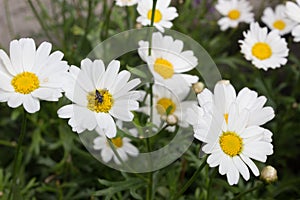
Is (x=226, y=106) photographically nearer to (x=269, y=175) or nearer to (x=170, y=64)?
(x=269, y=175)

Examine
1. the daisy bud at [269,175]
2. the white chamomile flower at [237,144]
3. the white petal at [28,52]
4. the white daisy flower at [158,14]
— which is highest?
the white daisy flower at [158,14]

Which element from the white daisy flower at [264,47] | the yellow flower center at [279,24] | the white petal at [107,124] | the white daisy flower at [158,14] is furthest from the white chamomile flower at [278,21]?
the white petal at [107,124]

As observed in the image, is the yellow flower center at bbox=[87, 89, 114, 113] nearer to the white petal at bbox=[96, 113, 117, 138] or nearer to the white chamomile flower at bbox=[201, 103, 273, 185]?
the white petal at bbox=[96, 113, 117, 138]

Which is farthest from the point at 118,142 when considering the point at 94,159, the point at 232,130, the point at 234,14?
the point at 234,14

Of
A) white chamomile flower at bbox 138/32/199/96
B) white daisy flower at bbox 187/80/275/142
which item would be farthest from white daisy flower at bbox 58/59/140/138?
white chamomile flower at bbox 138/32/199/96

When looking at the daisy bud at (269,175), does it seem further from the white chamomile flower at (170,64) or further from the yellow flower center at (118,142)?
the yellow flower center at (118,142)

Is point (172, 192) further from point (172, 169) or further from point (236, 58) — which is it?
point (236, 58)

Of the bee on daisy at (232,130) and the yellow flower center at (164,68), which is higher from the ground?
the yellow flower center at (164,68)

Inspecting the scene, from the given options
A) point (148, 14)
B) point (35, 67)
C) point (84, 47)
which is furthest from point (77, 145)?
point (35, 67)
